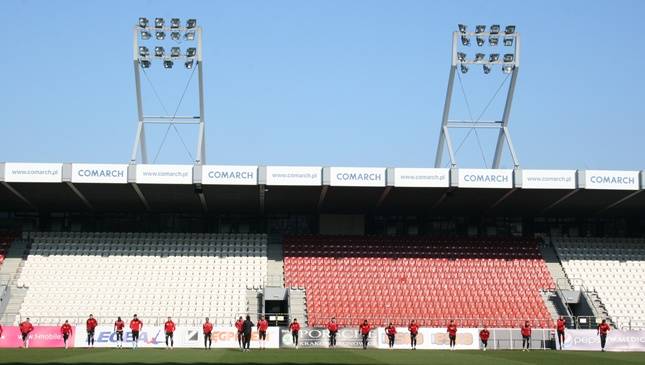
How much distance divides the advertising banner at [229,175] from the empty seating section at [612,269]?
18.9 metres

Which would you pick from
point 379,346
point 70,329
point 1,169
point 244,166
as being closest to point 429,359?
point 379,346

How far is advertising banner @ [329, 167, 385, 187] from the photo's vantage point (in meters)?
43.6

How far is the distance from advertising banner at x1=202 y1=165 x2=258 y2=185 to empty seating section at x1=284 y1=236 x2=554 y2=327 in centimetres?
634

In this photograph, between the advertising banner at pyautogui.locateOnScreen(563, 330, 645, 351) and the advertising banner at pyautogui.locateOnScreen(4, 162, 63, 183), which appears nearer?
the advertising banner at pyautogui.locateOnScreen(563, 330, 645, 351)

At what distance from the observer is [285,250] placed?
49.1 m

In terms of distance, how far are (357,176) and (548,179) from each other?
10.1 m

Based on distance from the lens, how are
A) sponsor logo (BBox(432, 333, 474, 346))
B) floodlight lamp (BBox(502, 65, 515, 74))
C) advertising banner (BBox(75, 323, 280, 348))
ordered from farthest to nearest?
1. floodlight lamp (BBox(502, 65, 515, 74))
2. sponsor logo (BBox(432, 333, 474, 346))
3. advertising banner (BBox(75, 323, 280, 348))

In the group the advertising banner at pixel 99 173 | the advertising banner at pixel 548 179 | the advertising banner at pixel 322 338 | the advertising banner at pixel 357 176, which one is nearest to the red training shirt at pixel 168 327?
the advertising banner at pixel 322 338

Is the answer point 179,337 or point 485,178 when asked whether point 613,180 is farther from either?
point 179,337

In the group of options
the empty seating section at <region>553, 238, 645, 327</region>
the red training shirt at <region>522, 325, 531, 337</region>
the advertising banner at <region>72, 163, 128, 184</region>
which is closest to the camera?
the red training shirt at <region>522, 325, 531, 337</region>

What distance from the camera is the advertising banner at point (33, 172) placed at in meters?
42.6

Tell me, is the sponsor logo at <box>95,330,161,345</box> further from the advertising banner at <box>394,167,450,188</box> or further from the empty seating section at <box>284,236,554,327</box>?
the advertising banner at <box>394,167,450,188</box>

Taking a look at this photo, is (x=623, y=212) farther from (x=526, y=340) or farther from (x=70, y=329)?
Answer: (x=70, y=329)

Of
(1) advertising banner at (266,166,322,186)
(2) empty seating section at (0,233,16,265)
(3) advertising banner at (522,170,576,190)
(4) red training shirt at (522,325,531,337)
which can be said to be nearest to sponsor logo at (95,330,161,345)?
(1) advertising banner at (266,166,322,186)
